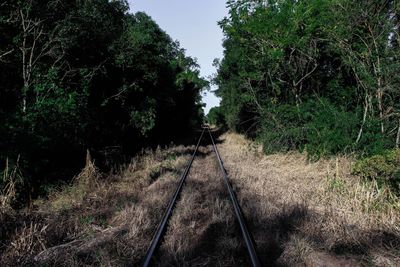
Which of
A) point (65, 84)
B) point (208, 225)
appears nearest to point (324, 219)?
point (208, 225)

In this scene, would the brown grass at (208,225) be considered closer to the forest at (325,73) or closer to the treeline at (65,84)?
the treeline at (65,84)

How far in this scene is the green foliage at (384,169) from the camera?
8305 millimetres

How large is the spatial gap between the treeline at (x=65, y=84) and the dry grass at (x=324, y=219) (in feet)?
18.4

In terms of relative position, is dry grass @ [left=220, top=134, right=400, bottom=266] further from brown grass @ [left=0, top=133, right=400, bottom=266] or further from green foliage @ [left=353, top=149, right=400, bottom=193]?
green foliage @ [left=353, top=149, right=400, bottom=193]

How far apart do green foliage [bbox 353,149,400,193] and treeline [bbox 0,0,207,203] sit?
7.96 meters

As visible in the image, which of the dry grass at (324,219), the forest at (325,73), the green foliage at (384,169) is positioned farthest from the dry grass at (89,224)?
the forest at (325,73)

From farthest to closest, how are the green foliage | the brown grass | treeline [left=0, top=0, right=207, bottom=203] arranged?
treeline [left=0, top=0, right=207, bottom=203]
the green foliage
the brown grass

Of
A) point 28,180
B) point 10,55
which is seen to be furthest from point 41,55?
point 28,180

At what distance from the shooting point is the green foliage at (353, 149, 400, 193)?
830 cm

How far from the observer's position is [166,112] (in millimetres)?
30641

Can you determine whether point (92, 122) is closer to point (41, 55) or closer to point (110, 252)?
point (41, 55)

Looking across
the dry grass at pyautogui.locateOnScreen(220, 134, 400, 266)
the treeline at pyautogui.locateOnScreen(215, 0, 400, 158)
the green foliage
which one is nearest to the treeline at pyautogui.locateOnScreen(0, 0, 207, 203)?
the treeline at pyautogui.locateOnScreen(215, 0, 400, 158)

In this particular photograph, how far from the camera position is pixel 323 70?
17328 millimetres

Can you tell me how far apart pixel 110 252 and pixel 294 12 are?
12.5m
